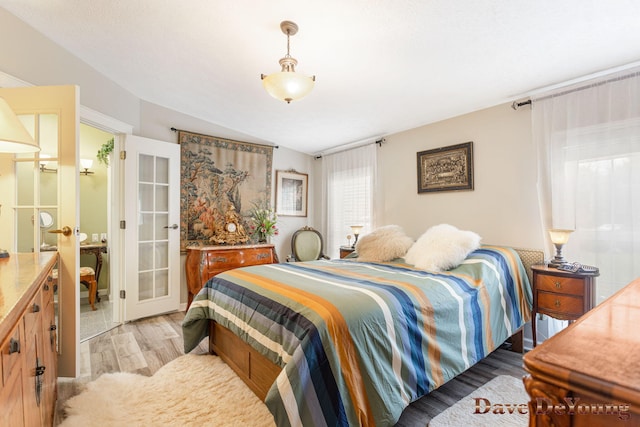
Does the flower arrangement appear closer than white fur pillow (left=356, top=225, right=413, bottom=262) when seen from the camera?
No

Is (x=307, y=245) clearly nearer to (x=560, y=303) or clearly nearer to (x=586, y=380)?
(x=560, y=303)

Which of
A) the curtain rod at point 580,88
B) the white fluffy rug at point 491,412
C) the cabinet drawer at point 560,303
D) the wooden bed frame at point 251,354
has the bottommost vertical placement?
the white fluffy rug at point 491,412

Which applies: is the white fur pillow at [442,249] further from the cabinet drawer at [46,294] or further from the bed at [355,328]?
the cabinet drawer at [46,294]

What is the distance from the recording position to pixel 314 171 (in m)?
5.30

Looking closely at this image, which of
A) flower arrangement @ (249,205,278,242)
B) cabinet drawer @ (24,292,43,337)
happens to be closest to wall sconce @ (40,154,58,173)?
cabinet drawer @ (24,292,43,337)

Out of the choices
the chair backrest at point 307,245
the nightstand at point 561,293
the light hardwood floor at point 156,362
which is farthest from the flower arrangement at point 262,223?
the nightstand at point 561,293

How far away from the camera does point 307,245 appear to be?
189 inches

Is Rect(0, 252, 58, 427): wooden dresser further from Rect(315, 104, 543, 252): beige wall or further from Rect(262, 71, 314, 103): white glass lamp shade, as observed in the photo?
Rect(315, 104, 543, 252): beige wall

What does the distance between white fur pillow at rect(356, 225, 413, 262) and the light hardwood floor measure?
3.77 ft

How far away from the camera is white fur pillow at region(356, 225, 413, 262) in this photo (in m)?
3.03

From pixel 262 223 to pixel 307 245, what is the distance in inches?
33.4

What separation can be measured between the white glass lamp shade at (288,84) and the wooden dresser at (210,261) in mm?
2300

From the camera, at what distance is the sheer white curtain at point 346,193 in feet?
14.1

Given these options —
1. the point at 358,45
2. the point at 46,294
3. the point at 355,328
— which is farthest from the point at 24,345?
the point at 358,45
